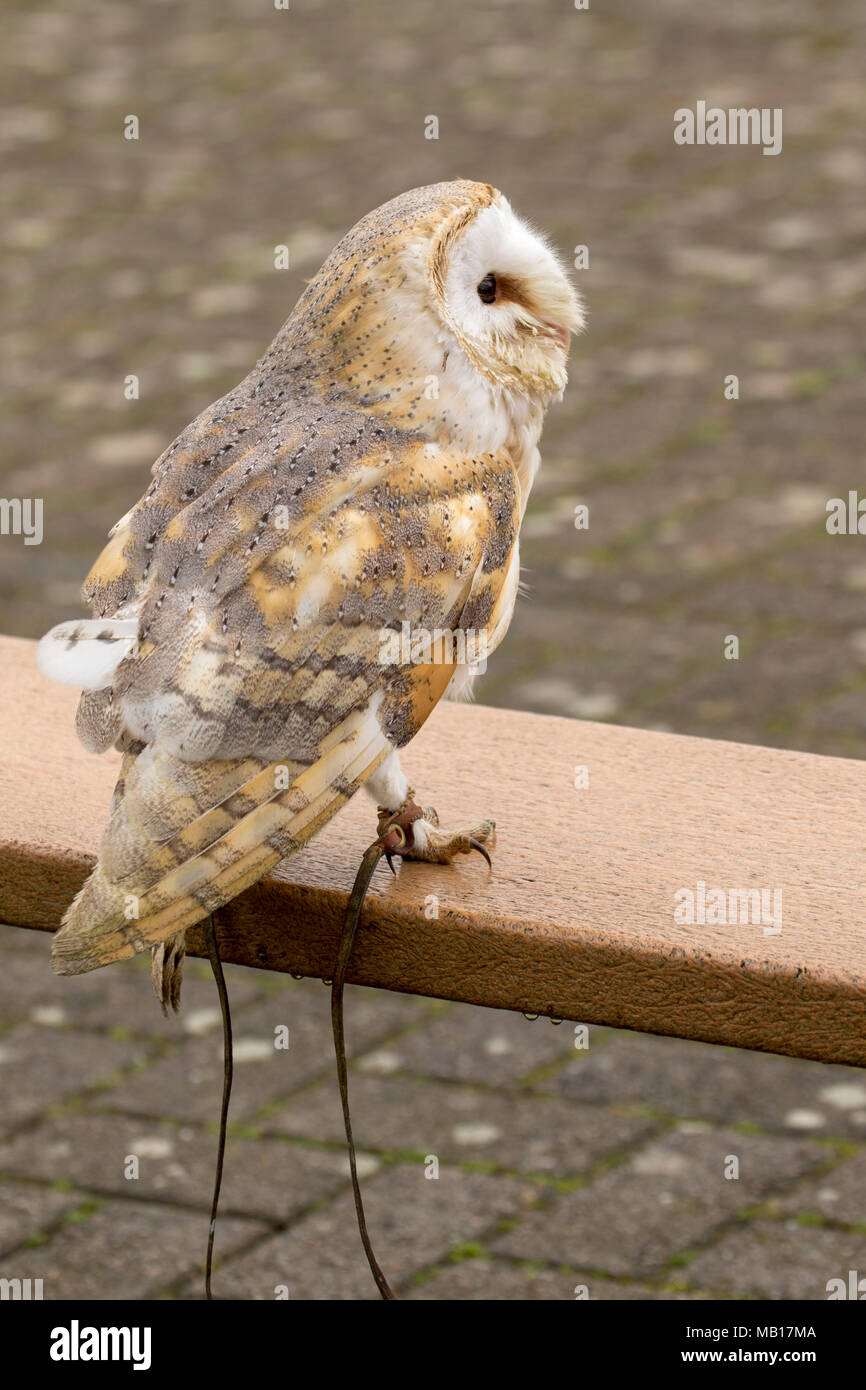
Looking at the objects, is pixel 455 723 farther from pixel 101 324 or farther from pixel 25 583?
pixel 101 324

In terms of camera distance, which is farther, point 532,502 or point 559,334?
point 532,502

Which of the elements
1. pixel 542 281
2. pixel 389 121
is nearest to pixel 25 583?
pixel 542 281

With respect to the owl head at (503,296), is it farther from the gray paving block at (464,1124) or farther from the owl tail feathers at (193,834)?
the gray paving block at (464,1124)

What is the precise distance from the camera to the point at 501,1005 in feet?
7.81

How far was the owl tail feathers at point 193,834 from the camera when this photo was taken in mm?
2131

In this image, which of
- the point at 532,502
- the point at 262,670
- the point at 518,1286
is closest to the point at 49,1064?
the point at 518,1286

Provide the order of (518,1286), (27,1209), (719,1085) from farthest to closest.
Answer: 1. (719,1085)
2. (27,1209)
3. (518,1286)

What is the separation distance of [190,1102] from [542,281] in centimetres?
199

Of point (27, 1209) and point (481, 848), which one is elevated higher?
point (481, 848)

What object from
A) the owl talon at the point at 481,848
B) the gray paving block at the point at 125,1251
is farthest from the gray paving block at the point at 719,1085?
the owl talon at the point at 481,848

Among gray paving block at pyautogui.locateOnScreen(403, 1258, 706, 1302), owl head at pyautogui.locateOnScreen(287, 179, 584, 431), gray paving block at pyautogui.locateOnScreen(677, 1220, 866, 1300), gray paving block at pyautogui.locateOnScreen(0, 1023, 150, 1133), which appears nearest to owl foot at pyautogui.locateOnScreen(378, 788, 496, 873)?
owl head at pyautogui.locateOnScreen(287, 179, 584, 431)

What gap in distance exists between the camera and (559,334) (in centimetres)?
243

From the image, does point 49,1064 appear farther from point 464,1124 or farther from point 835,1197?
point 835,1197

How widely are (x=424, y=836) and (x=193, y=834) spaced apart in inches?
17.1
